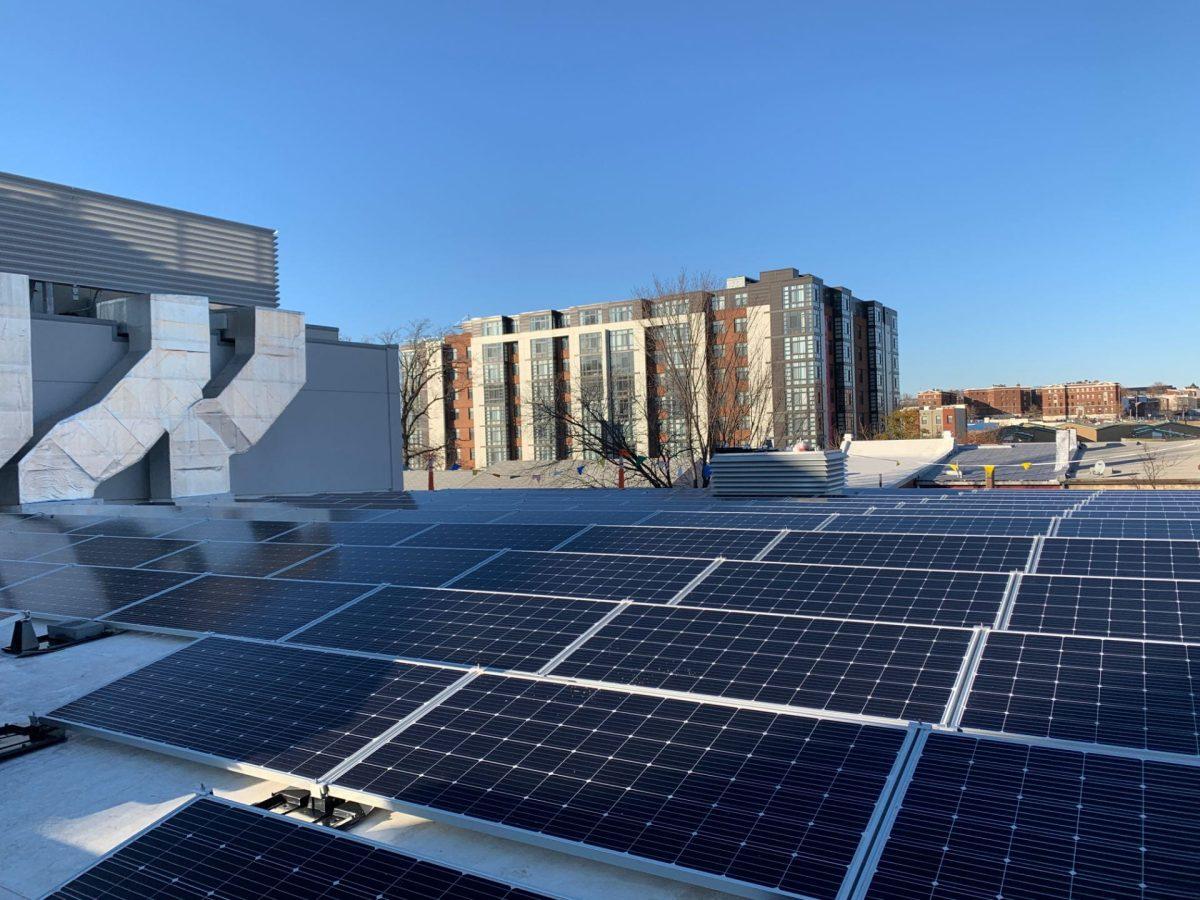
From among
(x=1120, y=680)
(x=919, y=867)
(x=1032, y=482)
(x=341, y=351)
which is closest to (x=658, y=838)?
(x=919, y=867)

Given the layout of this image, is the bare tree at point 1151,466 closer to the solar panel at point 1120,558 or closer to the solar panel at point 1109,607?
the solar panel at point 1120,558

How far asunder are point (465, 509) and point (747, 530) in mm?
8100

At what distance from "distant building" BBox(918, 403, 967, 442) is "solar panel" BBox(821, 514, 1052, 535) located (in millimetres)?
94102

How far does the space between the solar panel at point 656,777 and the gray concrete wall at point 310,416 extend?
27.1m

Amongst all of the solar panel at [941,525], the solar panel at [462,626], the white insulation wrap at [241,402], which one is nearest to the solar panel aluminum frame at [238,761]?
the solar panel at [462,626]

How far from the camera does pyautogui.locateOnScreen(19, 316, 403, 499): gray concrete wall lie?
2834 cm

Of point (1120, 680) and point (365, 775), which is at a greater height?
point (1120, 680)

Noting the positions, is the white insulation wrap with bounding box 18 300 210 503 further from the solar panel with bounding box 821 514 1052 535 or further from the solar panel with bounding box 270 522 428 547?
the solar panel with bounding box 821 514 1052 535

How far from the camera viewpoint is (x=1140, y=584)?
884 cm

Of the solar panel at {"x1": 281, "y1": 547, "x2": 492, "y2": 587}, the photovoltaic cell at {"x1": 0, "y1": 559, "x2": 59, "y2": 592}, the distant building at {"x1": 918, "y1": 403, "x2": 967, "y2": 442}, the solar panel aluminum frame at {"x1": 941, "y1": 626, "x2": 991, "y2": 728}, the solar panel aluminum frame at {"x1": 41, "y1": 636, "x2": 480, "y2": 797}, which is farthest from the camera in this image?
the distant building at {"x1": 918, "y1": 403, "x2": 967, "y2": 442}

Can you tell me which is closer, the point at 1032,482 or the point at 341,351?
the point at 341,351

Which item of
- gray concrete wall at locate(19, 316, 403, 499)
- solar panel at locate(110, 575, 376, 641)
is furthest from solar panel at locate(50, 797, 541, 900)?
gray concrete wall at locate(19, 316, 403, 499)

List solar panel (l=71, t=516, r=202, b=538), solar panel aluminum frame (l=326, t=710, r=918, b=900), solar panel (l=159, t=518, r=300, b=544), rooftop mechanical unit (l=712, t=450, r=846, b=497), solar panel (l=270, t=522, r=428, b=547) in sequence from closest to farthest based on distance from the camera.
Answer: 1. solar panel aluminum frame (l=326, t=710, r=918, b=900)
2. solar panel (l=270, t=522, r=428, b=547)
3. solar panel (l=159, t=518, r=300, b=544)
4. solar panel (l=71, t=516, r=202, b=538)
5. rooftop mechanical unit (l=712, t=450, r=846, b=497)

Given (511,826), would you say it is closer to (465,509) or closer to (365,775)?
(365,775)
